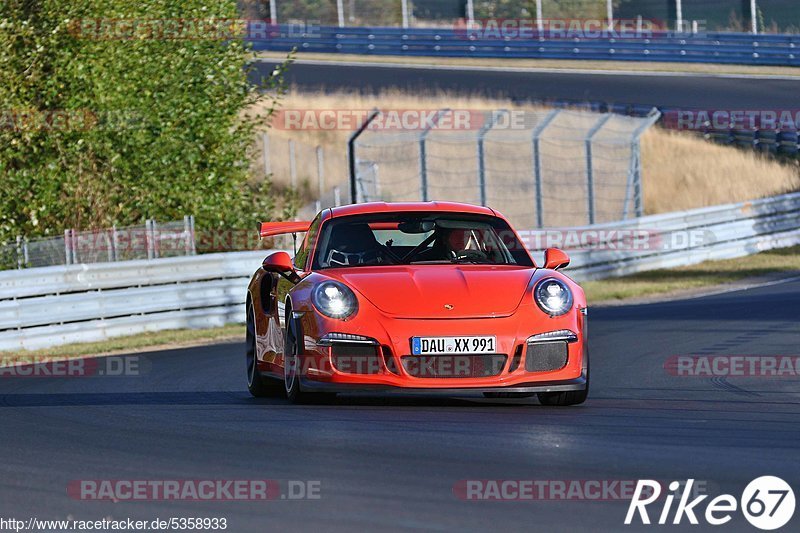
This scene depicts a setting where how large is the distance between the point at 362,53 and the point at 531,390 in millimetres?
35570

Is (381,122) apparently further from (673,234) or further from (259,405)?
(259,405)

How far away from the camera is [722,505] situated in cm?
551

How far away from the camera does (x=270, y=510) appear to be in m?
5.55

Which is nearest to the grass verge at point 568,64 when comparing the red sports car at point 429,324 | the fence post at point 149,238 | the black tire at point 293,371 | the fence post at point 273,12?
the fence post at point 273,12

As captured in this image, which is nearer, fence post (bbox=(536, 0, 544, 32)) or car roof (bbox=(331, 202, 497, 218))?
car roof (bbox=(331, 202, 497, 218))

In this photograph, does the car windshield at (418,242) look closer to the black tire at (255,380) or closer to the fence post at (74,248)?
the black tire at (255,380)

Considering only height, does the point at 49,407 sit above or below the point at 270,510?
below

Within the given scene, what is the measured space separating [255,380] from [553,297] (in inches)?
102

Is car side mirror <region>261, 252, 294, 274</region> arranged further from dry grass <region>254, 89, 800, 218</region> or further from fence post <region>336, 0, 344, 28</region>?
fence post <region>336, 0, 344, 28</region>

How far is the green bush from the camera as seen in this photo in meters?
21.6

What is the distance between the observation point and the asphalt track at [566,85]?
3481 cm

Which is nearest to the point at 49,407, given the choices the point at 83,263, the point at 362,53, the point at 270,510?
the point at 270,510

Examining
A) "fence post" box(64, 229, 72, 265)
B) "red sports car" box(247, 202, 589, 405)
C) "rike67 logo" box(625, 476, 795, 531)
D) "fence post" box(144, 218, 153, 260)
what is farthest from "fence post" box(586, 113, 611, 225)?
"rike67 logo" box(625, 476, 795, 531)

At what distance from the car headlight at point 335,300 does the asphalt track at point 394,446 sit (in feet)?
1.90
